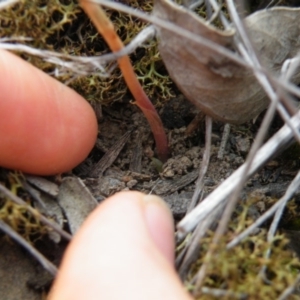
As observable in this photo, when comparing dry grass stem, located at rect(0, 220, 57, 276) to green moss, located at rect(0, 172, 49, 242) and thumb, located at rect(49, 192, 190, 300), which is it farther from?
thumb, located at rect(49, 192, 190, 300)

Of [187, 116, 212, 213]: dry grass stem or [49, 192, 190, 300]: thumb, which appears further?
[187, 116, 212, 213]: dry grass stem

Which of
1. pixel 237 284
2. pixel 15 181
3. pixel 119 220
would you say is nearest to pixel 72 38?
pixel 15 181

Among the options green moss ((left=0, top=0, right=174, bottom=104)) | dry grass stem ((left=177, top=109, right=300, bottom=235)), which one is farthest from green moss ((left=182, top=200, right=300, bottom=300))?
green moss ((left=0, top=0, right=174, bottom=104))

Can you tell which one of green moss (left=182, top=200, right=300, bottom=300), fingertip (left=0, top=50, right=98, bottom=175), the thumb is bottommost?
green moss (left=182, top=200, right=300, bottom=300)

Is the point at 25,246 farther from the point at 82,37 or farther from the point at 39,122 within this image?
the point at 82,37

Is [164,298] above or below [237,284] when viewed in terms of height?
above

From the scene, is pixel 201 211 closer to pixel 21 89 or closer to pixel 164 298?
pixel 164 298

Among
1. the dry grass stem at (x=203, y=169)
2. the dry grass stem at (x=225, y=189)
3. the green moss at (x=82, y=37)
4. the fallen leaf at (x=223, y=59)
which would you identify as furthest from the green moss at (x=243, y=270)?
the green moss at (x=82, y=37)
